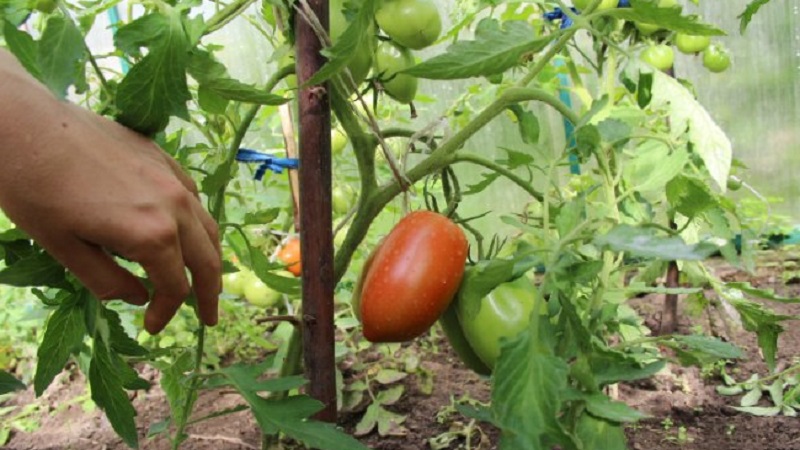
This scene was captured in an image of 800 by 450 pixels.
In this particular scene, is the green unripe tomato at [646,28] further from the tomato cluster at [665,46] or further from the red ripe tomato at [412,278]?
the red ripe tomato at [412,278]

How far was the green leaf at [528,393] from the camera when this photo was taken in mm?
559

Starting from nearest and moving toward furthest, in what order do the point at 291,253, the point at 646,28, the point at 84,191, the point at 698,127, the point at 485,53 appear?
the point at 84,191
the point at 485,53
the point at 698,127
the point at 646,28
the point at 291,253

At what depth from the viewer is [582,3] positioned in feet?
3.90

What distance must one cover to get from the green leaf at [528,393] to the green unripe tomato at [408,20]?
0.40 m

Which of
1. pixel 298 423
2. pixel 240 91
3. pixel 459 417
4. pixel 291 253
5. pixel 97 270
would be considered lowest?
pixel 459 417

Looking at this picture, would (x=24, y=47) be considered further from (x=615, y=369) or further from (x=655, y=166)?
(x=655, y=166)

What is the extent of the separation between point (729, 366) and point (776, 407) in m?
0.20

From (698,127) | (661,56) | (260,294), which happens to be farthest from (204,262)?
(661,56)

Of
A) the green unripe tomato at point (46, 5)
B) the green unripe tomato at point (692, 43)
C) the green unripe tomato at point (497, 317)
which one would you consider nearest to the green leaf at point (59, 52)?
the green unripe tomato at point (46, 5)

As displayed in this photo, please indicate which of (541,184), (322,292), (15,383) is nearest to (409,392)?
(322,292)

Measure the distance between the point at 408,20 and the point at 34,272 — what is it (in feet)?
1.53

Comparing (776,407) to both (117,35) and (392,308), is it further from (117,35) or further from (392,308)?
(117,35)

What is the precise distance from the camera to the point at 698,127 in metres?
1.06

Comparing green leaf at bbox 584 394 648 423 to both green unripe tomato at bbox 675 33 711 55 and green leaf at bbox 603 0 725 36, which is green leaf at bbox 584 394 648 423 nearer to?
green leaf at bbox 603 0 725 36
